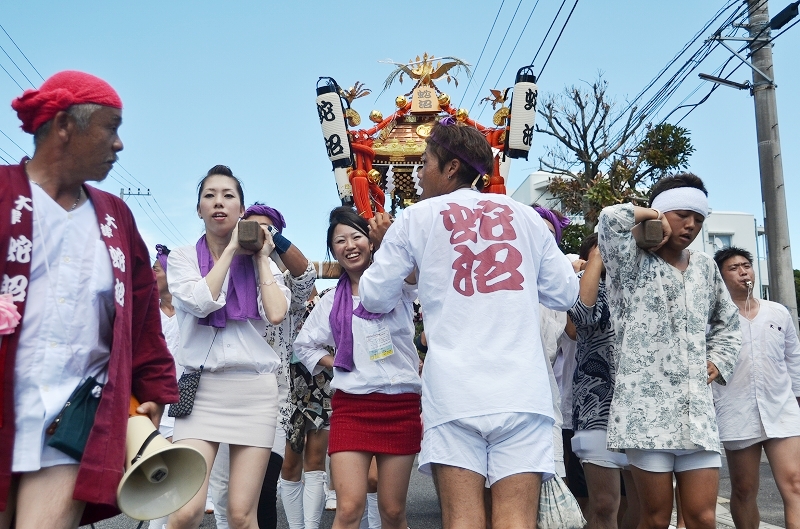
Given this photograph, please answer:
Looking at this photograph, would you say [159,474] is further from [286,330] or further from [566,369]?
[566,369]

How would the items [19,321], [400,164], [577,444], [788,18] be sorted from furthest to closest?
[788,18]
[400,164]
[577,444]
[19,321]

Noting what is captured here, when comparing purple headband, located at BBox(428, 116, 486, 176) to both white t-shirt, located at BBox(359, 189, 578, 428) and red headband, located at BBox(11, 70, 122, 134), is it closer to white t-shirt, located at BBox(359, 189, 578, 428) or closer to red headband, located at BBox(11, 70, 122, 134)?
white t-shirt, located at BBox(359, 189, 578, 428)

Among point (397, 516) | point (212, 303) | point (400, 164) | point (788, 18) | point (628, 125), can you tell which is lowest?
point (397, 516)

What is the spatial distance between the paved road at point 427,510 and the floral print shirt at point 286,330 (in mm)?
2261

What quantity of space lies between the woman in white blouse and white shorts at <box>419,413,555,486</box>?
4.51 feet

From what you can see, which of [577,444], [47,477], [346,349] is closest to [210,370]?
[346,349]

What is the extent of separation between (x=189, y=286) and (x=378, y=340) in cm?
107

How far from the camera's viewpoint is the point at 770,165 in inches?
455

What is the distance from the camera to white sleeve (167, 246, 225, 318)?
4.28 meters

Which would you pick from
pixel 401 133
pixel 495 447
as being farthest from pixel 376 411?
pixel 401 133

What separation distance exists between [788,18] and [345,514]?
31.6ft

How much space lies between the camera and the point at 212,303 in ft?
14.0

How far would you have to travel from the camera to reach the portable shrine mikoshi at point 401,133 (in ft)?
30.9

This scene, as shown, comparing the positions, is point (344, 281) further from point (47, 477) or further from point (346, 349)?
point (47, 477)
